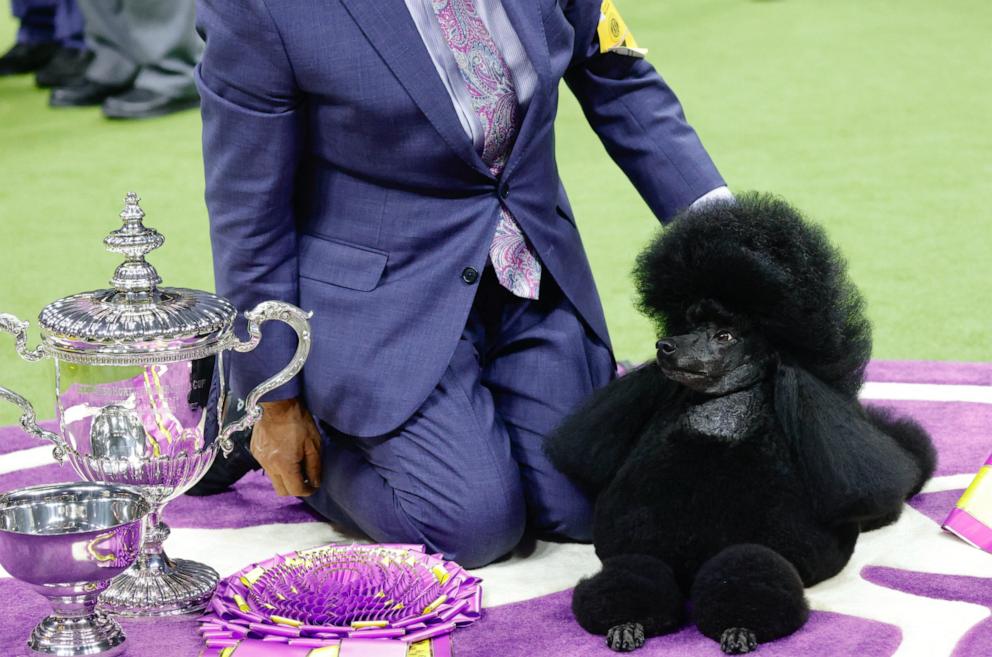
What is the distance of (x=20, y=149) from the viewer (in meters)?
4.56

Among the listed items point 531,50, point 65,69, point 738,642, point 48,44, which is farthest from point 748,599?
point 48,44

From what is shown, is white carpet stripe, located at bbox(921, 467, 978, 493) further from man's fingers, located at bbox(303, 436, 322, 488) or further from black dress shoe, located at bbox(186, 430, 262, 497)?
black dress shoe, located at bbox(186, 430, 262, 497)

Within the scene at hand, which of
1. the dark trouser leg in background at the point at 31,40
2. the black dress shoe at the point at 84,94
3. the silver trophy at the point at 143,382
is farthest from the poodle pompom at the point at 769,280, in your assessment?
the dark trouser leg in background at the point at 31,40

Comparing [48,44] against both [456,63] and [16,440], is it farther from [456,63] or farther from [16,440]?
[456,63]

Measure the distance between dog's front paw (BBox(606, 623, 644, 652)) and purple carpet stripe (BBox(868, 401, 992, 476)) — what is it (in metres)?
0.72

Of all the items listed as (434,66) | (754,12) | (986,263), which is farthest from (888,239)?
(754,12)

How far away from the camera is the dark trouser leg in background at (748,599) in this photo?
1603 millimetres

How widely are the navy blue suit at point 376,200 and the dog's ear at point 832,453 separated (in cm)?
42

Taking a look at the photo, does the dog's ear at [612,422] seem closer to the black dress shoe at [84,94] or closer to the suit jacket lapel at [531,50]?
the suit jacket lapel at [531,50]

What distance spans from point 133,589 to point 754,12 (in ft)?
15.2

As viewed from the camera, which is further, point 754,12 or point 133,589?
point 754,12

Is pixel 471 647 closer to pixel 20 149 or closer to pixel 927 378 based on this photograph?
pixel 927 378

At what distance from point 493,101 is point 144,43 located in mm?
3082

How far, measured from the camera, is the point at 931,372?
2562 mm
